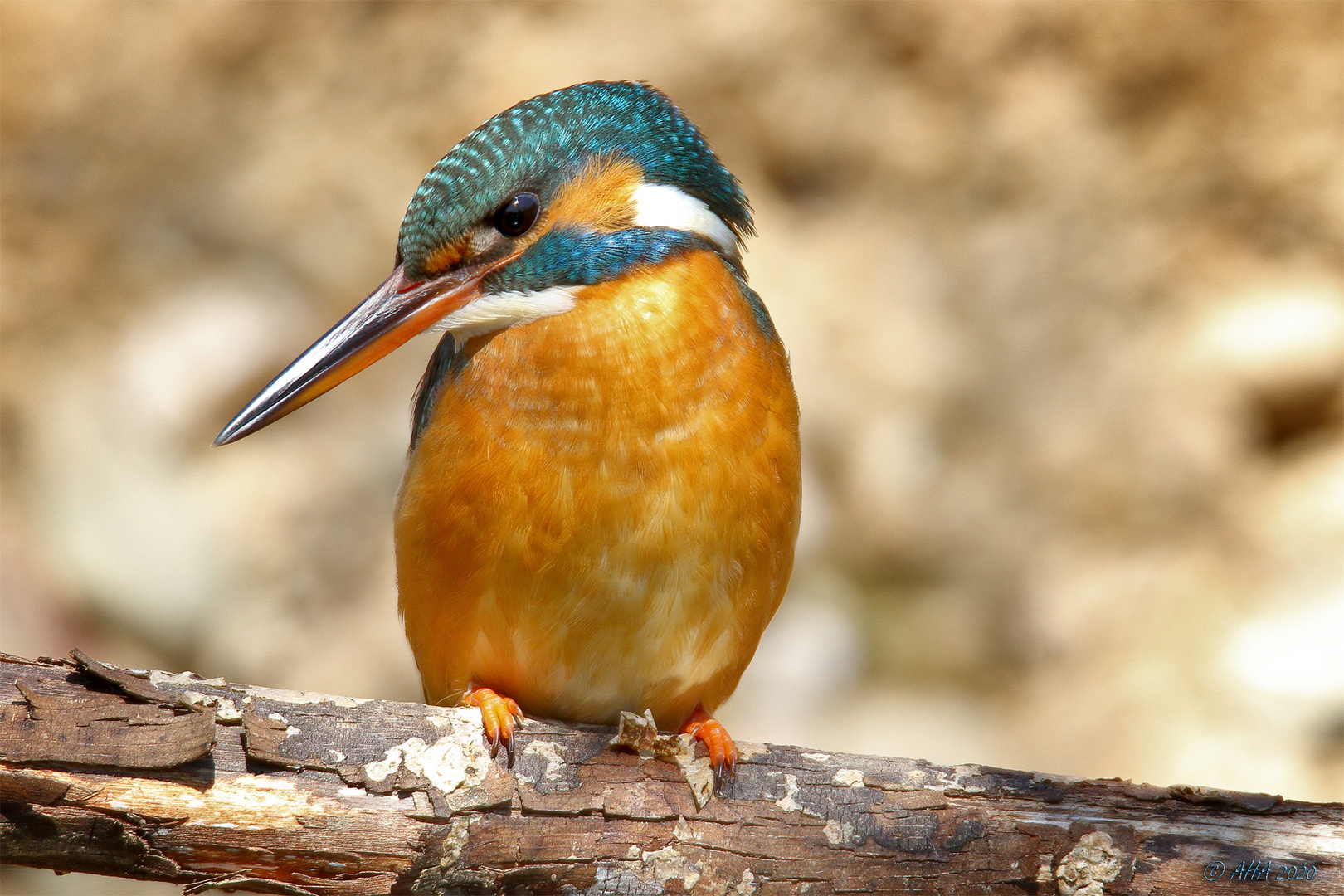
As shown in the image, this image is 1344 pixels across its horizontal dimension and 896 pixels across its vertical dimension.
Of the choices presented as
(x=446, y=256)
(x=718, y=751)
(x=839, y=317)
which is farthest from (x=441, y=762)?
(x=839, y=317)

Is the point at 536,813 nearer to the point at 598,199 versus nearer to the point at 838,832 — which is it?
the point at 838,832

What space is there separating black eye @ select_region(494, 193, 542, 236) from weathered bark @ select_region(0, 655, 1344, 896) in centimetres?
97

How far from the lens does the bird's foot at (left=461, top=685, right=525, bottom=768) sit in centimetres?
222

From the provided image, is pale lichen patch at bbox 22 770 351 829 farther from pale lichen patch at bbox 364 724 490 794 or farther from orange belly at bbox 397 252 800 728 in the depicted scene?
orange belly at bbox 397 252 800 728

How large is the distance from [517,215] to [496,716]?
39.9 inches

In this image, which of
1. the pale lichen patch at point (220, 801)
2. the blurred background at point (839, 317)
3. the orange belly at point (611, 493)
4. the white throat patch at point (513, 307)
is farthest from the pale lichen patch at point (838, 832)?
the blurred background at point (839, 317)

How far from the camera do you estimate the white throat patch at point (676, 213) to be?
2467 mm

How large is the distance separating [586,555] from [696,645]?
341mm

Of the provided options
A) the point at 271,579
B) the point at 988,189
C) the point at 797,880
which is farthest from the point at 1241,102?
the point at 271,579

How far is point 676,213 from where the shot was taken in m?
2.52

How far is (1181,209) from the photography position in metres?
5.57

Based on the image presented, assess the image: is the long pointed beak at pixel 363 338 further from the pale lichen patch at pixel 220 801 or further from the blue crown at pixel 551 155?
the pale lichen patch at pixel 220 801

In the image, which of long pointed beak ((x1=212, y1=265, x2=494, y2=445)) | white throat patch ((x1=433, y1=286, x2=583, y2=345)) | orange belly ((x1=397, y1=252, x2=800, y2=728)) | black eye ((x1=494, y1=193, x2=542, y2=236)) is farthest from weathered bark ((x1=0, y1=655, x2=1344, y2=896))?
black eye ((x1=494, y1=193, x2=542, y2=236))

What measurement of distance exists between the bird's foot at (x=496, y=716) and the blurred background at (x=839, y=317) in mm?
2986
